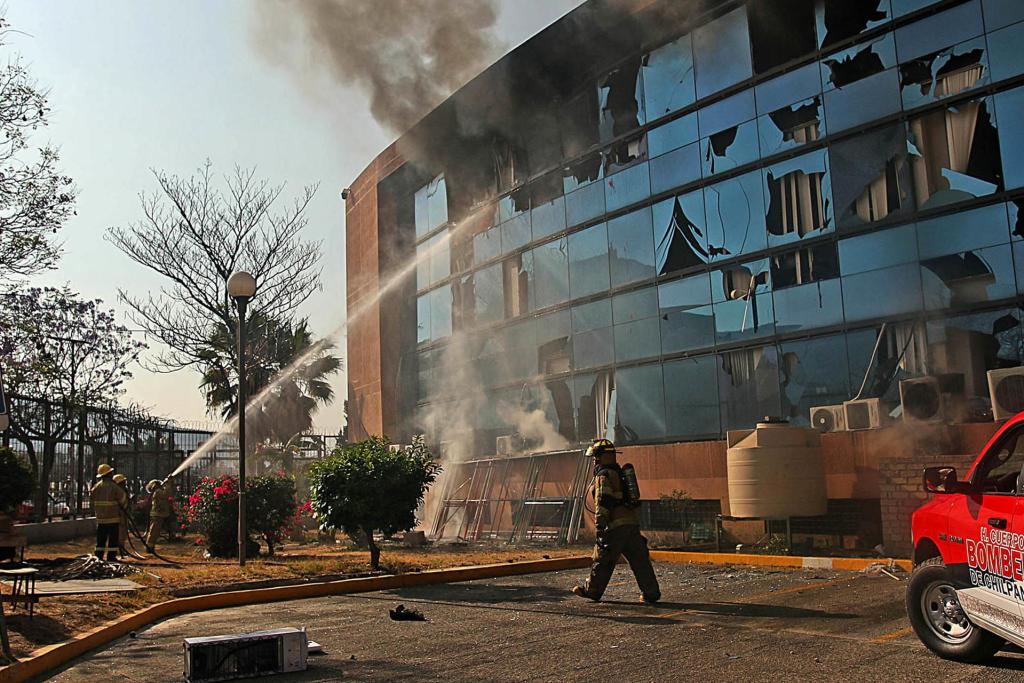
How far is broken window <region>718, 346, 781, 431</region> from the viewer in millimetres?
16578

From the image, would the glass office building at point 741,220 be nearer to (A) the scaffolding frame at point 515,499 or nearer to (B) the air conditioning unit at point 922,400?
(B) the air conditioning unit at point 922,400

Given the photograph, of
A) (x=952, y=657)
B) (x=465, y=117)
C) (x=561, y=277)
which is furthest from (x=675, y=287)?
(x=952, y=657)

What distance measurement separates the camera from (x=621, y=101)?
2034 cm

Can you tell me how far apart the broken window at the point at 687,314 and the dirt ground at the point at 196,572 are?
4.67 m

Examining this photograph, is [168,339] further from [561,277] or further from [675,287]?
[675,287]

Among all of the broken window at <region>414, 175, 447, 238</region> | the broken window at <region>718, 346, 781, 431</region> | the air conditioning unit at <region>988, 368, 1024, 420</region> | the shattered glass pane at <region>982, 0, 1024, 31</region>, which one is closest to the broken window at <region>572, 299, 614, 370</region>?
the broken window at <region>718, 346, 781, 431</region>

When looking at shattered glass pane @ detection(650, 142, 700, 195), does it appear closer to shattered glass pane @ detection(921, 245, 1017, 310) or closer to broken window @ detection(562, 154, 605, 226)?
broken window @ detection(562, 154, 605, 226)

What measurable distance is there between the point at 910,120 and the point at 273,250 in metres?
19.3

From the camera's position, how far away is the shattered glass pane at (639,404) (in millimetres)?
18688

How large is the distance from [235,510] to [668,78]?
12.2 metres

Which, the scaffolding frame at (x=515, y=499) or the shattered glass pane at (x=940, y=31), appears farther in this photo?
the scaffolding frame at (x=515, y=499)

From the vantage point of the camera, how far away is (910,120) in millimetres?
14922

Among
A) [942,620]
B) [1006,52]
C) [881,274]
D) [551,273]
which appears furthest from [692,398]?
[942,620]

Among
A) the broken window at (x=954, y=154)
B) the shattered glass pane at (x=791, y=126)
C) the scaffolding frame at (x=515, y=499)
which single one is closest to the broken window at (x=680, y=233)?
the shattered glass pane at (x=791, y=126)
